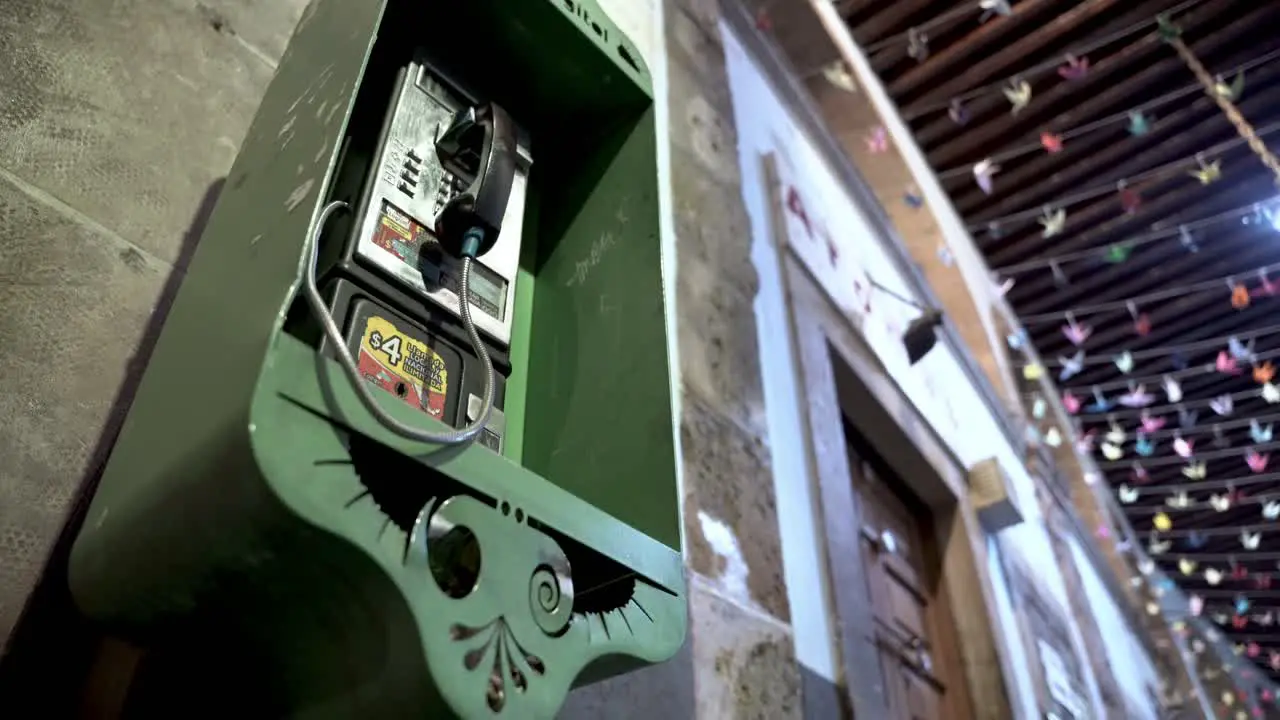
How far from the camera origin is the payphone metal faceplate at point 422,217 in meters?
0.92

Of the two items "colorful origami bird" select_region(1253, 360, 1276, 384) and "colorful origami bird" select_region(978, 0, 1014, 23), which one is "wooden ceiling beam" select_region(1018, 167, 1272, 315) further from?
"colorful origami bird" select_region(978, 0, 1014, 23)

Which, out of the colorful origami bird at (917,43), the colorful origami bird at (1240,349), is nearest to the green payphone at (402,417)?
the colorful origami bird at (917,43)

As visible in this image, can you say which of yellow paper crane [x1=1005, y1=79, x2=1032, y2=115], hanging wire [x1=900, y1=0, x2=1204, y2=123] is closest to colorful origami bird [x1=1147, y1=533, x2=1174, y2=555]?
yellow paper crane [x1=1005, y1=79, x2=1032, y2=115]

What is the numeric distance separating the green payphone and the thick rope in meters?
4.71

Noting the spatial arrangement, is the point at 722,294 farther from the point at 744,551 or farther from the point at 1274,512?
the point at 1274,512

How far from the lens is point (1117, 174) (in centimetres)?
561

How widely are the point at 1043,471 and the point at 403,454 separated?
536cm

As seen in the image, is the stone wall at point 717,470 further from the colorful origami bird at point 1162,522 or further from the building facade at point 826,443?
the colorful origami bird at point 1162,522

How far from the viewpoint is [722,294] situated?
1.99 metres

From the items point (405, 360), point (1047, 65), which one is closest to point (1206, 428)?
point (1047, 65)

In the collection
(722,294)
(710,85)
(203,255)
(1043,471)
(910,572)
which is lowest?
(203,255)

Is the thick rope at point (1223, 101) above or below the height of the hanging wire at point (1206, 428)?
above

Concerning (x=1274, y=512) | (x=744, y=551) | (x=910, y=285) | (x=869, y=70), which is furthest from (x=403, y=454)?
(x=1274, y=512)

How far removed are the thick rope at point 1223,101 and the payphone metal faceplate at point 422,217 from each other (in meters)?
4.92
